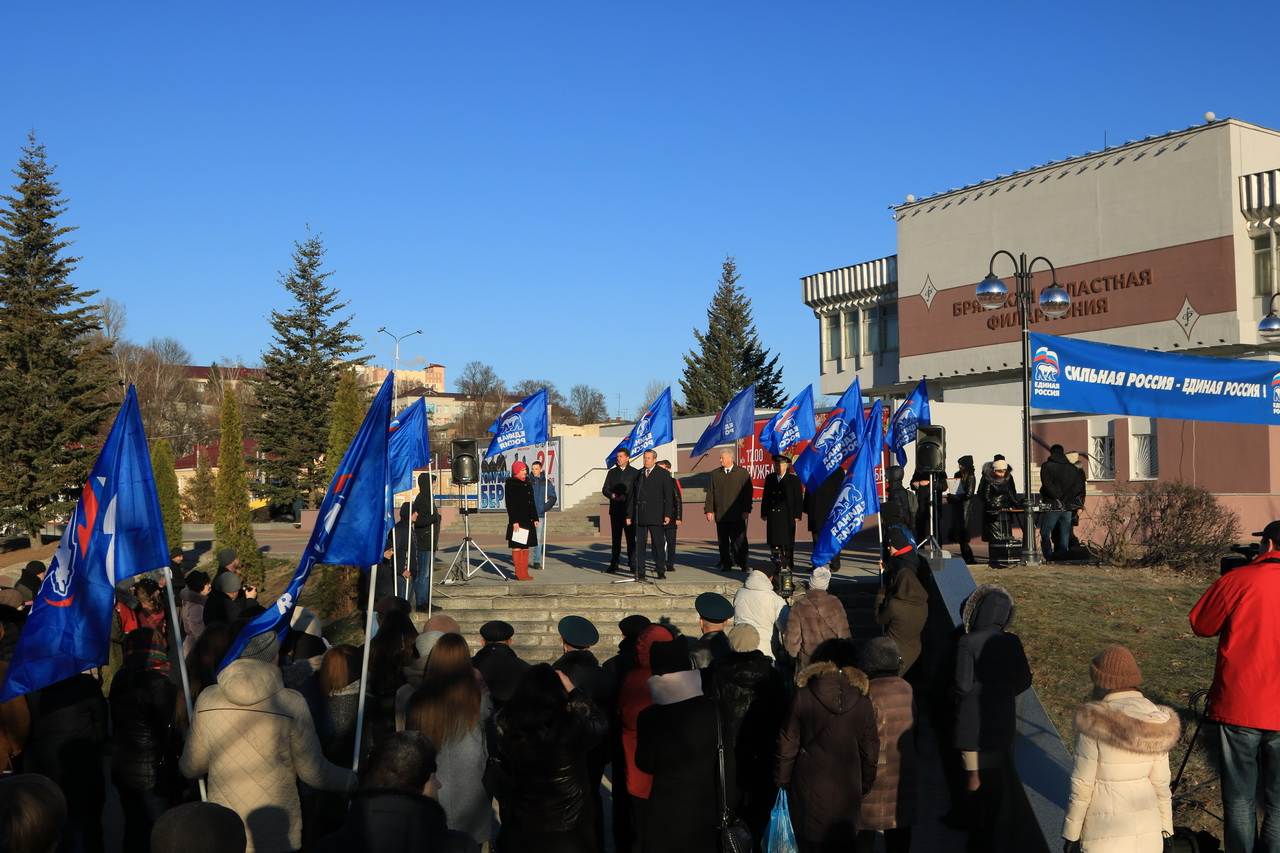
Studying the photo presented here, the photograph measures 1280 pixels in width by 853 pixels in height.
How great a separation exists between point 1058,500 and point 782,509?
425 cm

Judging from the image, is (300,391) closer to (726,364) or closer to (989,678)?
(726,364)

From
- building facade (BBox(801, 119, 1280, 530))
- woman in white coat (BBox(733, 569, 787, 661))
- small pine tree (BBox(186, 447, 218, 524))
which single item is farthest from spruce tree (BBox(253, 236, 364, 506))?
woman in white coat (BBox(733, 569, 787, 661))

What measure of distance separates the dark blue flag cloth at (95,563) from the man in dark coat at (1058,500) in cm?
1387

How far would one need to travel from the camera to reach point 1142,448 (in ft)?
111

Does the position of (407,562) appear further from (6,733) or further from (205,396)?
(205,396)

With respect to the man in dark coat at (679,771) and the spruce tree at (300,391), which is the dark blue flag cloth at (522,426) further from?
the spruce tree at (300,391)

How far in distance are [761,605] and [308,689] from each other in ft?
13.7

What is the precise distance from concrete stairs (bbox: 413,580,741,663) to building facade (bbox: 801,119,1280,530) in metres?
15.6

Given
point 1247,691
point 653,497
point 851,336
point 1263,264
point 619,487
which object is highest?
point 1263,264

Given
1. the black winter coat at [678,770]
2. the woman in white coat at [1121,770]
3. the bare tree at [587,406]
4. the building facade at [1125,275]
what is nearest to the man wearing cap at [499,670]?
the black winter coat at [678,770]

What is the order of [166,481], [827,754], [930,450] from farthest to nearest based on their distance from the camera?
1. [166,481]
2. [930,450]
3. [827,754]

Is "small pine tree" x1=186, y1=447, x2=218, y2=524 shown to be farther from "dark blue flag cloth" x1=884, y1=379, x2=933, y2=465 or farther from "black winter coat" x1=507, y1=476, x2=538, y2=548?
"dark blue flag cloth" x1=884, y1=379, x2=933, y2=465

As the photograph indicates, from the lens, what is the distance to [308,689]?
750cm

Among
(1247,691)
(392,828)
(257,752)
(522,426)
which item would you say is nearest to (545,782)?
(392,828)
